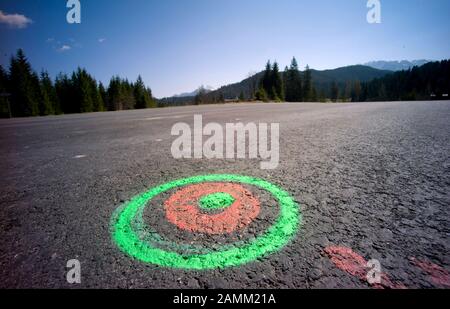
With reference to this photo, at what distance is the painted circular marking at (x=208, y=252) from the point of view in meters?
1.21

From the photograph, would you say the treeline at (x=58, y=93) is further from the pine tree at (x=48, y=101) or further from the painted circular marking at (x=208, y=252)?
the painted circular marking at (x=208, y=252)

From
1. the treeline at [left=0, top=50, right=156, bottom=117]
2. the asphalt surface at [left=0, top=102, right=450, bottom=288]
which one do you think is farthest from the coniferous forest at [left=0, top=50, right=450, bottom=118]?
the asphalt surface at [left=0, top=102, right=450, bottom=288]

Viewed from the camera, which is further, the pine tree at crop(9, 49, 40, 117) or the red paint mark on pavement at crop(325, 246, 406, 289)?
the pine tree at crop(9, 49, 40, 117)

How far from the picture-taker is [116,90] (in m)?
59.1

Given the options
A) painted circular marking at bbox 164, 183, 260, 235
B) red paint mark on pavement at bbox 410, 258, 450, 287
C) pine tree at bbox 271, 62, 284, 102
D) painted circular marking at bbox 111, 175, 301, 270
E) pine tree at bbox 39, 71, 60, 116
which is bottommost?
red paint mark on pavement at bbox 410, 258, 450, 287

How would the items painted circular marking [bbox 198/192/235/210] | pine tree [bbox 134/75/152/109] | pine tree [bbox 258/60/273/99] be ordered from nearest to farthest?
painted circular marking [bbox 198/192/235/210] < pine tree [bbox 134/75/152/109] < pine tree [bbox 258/60/273/99]

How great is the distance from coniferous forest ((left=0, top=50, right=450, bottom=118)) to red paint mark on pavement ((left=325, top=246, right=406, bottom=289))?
35241 millimetres

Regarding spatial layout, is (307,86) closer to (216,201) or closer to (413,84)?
(413,84)

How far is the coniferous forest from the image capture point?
3959 centimetres

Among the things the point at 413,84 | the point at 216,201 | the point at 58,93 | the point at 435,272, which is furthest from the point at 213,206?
the point at 413,84

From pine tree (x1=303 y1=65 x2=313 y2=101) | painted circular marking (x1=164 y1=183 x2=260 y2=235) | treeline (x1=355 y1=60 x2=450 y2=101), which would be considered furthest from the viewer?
treeline (x1=355 y1=60 x2=450 y2=101)

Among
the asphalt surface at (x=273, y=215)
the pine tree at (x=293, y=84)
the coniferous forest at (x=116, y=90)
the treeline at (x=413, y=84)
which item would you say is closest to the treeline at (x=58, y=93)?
the coniferous forest at (x=116, y=90)

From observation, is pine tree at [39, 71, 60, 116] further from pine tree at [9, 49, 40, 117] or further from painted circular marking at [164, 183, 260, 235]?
painted circular marking at [164, 183, 260, 235]
